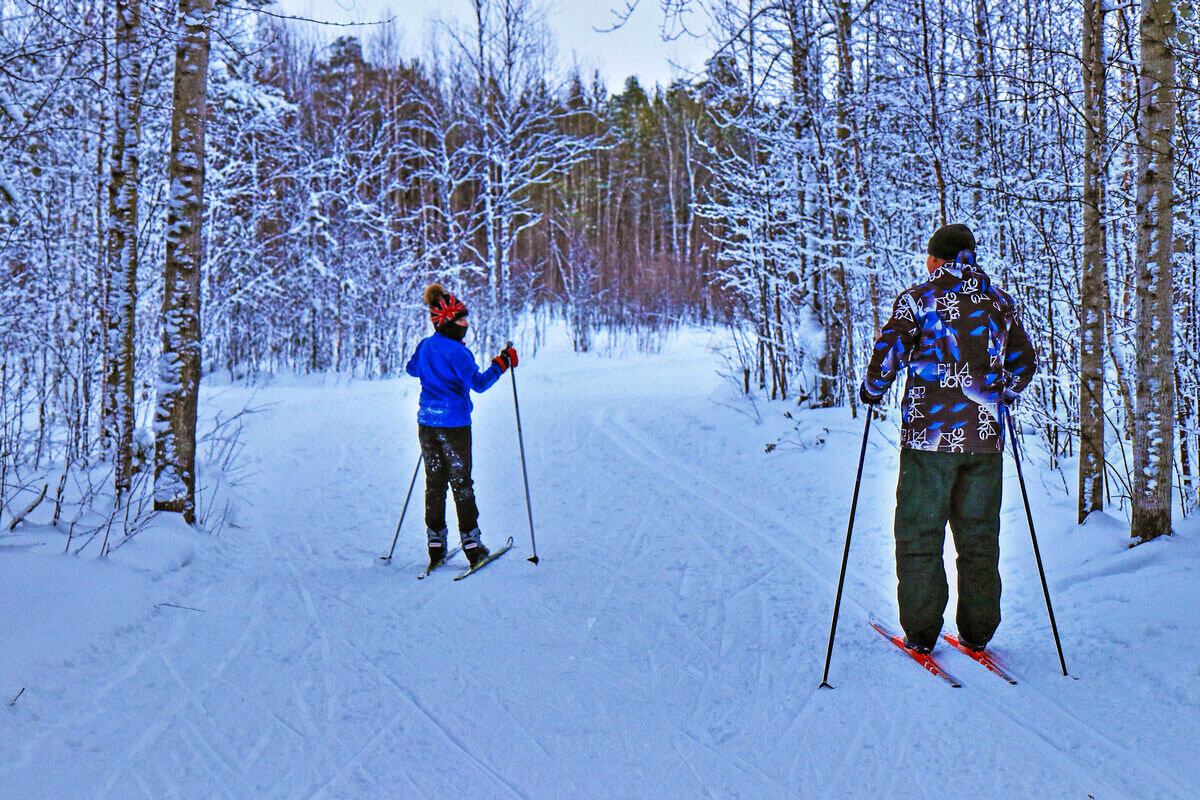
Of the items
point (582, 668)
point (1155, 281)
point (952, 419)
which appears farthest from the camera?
point (1155, 281)

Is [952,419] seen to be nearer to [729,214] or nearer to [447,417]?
[447,417]

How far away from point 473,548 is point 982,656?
3.18 metres

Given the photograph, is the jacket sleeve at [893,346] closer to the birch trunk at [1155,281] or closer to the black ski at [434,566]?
the birch trunk at [1155,281]

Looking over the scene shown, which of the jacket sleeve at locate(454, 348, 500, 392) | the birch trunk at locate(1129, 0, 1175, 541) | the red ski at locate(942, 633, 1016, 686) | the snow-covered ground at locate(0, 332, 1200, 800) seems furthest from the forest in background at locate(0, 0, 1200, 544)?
the jacket sleeve at locate(454, 348, 500, 392)

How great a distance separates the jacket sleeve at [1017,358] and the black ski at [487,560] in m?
3.44

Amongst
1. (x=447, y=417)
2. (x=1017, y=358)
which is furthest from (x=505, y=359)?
(x=1017, y=358)

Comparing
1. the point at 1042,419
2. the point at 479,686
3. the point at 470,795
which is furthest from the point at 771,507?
the point at 470,795

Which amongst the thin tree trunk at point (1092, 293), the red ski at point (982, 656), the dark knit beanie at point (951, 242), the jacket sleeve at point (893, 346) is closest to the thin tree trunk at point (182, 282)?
the jacket sleeve at point (893, 346)

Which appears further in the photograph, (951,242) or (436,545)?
(436,545)

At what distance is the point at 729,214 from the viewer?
11.3 m

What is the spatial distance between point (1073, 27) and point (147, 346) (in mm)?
10711

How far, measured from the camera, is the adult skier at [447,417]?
5.35 metres

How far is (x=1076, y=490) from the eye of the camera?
19.6 feet

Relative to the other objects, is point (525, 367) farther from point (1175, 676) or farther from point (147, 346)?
point (1175, 676)
